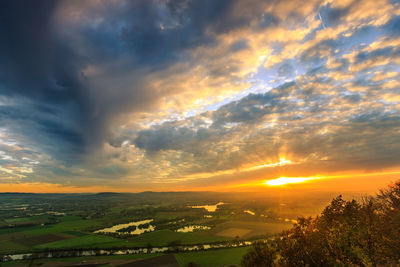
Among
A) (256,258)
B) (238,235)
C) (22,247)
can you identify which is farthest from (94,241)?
(256,258)

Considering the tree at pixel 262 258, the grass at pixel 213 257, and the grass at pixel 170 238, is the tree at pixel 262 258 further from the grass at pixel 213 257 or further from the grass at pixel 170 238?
the grass at pixel 170 238

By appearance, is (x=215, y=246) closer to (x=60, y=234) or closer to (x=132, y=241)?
(x=132, y=241)

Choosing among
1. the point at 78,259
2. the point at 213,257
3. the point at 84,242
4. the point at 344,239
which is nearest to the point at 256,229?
the point at 213,257

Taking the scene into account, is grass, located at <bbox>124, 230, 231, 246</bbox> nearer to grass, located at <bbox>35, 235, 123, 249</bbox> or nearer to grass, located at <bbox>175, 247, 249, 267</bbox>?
grass, located at <bbox>35, 235, 123, 249</bbox>

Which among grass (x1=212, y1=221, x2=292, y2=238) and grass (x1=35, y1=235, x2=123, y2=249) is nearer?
grass (x1=35, y1=235, x2=123, y2=249)

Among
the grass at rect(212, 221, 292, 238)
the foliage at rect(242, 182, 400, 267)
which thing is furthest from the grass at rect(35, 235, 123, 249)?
the foliage at rect(242, 182, 400, 267)

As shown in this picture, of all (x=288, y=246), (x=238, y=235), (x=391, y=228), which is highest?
(x=391, y=228)
